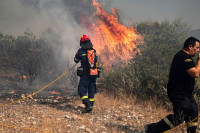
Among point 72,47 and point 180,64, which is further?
point 72,47

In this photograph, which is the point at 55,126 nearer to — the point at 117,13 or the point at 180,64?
the point at 180,64

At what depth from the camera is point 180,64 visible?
2.85m

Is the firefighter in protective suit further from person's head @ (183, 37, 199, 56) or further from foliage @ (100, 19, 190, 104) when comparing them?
person's head @ (183, 37, 199, 56)

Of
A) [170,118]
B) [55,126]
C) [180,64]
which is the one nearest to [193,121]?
[170,118]

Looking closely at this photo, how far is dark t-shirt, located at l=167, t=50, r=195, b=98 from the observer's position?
279cm

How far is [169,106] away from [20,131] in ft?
11.8

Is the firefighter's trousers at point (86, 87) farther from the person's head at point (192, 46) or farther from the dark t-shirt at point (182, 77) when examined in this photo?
the person's head at point (192, 46)

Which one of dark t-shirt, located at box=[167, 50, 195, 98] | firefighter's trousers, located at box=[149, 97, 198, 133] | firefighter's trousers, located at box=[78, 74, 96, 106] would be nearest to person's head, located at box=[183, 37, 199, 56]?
dark t-shirt, located at box=[167, 50, 195, 98]

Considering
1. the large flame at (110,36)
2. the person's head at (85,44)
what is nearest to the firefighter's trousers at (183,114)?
the person's head at (85,44)

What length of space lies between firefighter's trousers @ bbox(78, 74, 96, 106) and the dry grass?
38 cm

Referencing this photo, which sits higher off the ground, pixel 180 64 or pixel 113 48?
pixel 113 48

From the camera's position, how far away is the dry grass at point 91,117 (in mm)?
3566

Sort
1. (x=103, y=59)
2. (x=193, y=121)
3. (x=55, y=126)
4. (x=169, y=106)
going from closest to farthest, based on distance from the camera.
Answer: (x=193, y=121)
(x=55, y=126)
(x=169, y=106)
(x=103, y=59)

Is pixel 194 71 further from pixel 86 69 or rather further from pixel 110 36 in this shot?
pixel 110 36
